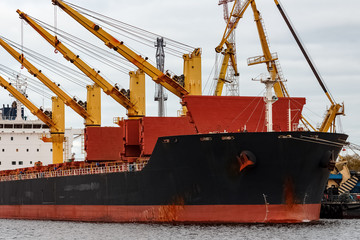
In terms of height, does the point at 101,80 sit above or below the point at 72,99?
above

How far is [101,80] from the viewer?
1596 inches

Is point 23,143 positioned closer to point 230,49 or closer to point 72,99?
point 72,99

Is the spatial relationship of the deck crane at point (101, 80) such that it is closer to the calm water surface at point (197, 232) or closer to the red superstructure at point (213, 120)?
the red superstructure at point (213, 120)

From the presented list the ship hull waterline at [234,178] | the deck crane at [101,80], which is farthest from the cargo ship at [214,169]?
the deck crane at [101,80]

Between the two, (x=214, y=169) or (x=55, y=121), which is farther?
(x=55, y=121)

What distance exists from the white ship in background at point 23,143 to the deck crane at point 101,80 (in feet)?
29.4

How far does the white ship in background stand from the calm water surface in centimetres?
1987

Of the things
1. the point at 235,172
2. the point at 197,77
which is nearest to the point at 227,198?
the point at 235,172

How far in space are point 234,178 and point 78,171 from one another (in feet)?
42.5

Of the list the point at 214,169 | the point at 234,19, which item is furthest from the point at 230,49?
the point at 214,169

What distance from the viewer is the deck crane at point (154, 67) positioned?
1401 inches


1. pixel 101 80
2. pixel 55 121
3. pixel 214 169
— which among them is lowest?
pixel 214 169

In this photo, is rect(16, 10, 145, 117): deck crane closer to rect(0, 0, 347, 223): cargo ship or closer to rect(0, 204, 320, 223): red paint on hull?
rect(0, 0, 347, 223): cargo ship

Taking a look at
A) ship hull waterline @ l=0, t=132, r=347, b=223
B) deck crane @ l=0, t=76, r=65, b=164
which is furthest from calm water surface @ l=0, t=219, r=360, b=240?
deck crane @ l=0, t=76, r=65, b=164
